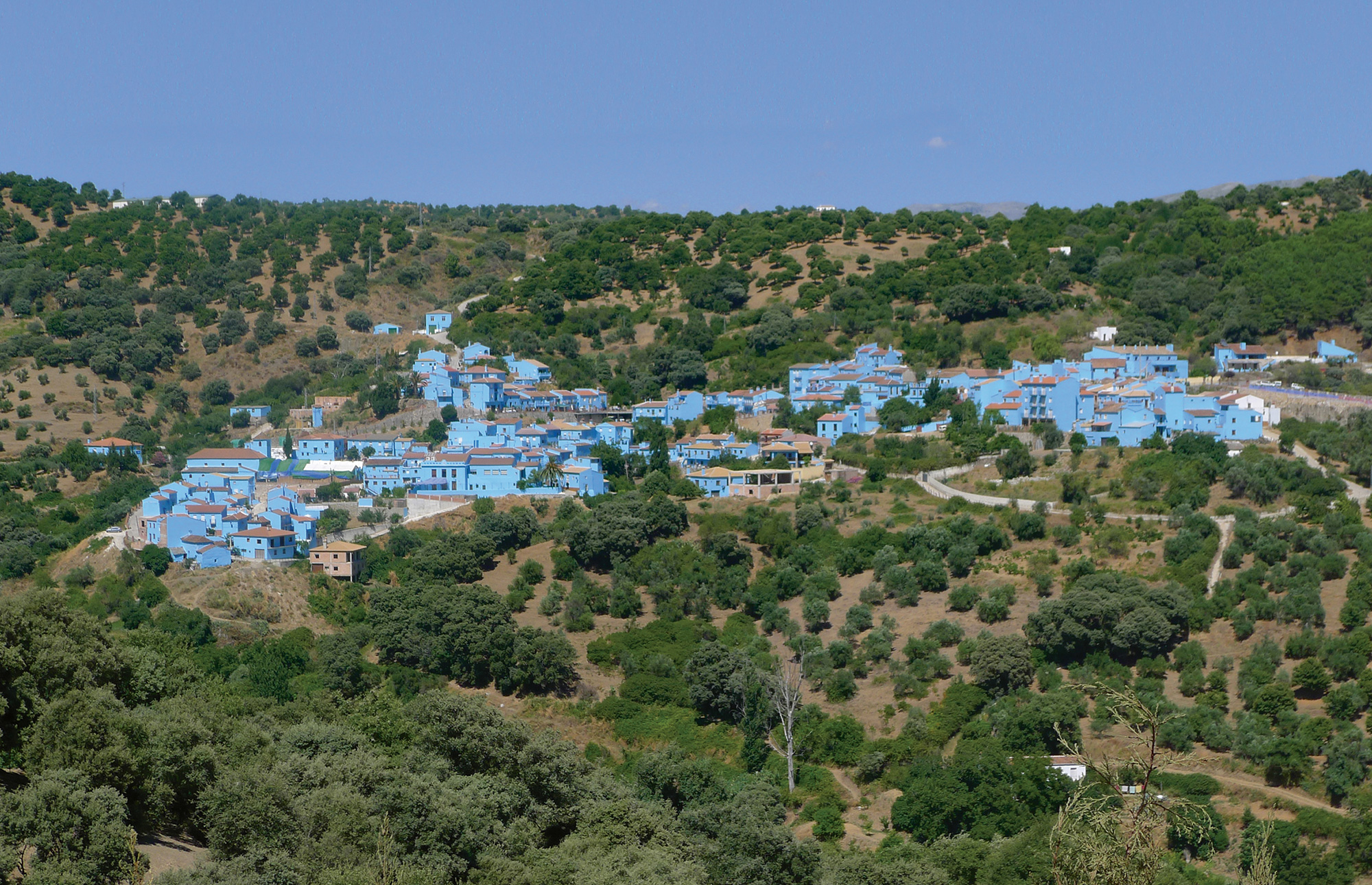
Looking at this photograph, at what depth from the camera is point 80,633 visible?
50.8 feet

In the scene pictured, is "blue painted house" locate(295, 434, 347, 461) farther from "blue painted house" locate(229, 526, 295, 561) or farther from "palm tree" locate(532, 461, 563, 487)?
"blue painted house" locate(229, 526, 295, 561)

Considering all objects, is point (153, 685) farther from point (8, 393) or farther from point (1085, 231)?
point (1085, 231)

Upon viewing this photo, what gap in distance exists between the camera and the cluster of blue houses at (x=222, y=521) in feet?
110

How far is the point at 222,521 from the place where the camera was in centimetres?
3416

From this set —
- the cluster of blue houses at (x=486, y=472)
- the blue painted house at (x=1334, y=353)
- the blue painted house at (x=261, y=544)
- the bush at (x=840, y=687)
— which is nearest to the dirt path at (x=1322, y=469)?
the blue painted house at (x=1334, y=353)

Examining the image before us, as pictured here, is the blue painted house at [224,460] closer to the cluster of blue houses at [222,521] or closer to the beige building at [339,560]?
the cluster of blue houses at [222,521]

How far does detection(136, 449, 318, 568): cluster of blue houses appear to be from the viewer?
33.4m

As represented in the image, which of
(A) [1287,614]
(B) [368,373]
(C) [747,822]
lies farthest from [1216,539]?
(B) [368,373]

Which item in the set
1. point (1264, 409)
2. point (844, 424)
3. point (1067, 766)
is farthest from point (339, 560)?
point (1264, 409)

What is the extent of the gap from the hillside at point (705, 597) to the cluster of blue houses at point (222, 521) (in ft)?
2.26

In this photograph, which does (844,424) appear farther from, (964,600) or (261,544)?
(261,544)

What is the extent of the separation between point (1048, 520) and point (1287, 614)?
6447 mm

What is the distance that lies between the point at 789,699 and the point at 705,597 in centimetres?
566

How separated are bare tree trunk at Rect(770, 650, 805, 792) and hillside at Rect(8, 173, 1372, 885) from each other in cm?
17
